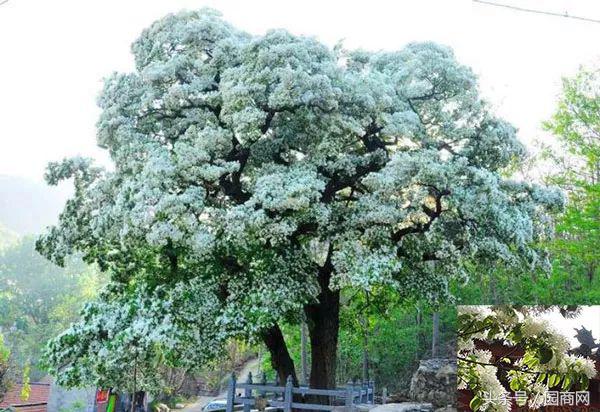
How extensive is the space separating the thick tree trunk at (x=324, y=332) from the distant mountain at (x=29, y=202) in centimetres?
390

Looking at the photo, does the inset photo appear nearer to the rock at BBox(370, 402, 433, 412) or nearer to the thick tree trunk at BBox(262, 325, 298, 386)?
Answer: the thick tree trunk at BBox(262, 325, 298, 386)

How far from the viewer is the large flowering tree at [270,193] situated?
18.3 ft

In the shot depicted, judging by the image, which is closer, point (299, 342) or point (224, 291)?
point (224, 291)

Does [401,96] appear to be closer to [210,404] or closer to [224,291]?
[224,291]

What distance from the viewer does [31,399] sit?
287 inches

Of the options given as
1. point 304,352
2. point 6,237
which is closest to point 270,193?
point 304,352

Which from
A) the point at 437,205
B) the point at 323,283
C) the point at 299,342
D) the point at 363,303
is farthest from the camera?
the point at 299,342

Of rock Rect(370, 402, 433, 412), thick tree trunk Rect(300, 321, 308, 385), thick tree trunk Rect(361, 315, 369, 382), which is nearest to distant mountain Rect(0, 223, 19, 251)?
thick tree trunk Rect(300, 321, 308, 385)

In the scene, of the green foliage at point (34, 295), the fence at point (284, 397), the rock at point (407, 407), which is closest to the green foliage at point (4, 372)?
the fence at point (284, 397)

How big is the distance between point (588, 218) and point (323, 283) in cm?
315

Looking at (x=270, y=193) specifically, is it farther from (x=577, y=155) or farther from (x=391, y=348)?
(x=577, y=155)

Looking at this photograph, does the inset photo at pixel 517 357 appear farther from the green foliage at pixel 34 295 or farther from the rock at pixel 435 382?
the green foliage at pixel 34 295

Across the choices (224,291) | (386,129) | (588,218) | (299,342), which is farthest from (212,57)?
(588,218)

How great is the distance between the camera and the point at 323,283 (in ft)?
21.7
